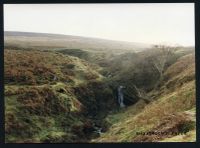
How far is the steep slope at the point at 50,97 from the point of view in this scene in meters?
8.38

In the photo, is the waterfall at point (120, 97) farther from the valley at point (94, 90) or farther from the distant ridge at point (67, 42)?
the distant ridge at point (67, 42)

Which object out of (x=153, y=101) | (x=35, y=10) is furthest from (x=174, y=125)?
(x=35, y=10)

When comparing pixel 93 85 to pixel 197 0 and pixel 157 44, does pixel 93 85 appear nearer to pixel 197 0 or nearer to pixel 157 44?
pixel 157 44

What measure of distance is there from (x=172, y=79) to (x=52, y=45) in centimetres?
192

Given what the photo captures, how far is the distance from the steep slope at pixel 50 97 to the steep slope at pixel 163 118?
320 mm

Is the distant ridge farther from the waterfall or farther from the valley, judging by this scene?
the waterfall

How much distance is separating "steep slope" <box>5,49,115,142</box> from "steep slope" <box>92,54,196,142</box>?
320mm

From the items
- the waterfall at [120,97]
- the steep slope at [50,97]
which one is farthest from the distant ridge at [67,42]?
the waterfall at [120,97]

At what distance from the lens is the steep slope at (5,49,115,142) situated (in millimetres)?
8375

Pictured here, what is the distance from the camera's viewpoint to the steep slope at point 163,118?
8391 mm

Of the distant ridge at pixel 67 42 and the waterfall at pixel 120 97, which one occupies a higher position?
the distant ridge at pixel 67 42

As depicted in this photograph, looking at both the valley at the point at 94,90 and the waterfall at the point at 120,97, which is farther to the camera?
the waterfall at the point at 120,97

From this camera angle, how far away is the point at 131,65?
8.57m

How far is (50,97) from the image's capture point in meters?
8.54
